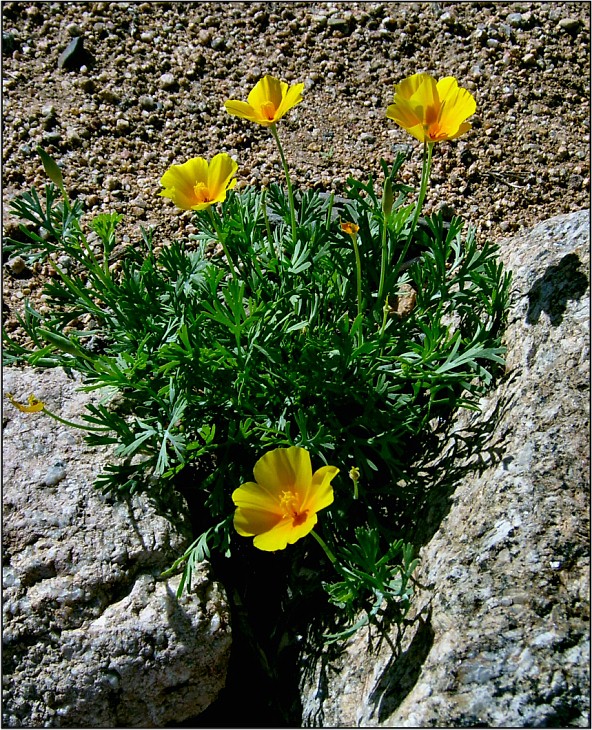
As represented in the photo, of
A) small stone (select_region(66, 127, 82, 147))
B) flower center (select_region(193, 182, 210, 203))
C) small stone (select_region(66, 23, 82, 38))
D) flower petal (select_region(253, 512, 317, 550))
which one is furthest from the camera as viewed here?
small stone (select_region(66, 23, 82, 38))

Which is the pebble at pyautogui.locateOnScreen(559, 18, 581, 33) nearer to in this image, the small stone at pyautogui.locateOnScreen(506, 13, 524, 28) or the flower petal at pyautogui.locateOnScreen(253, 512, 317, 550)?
the small stone at pyautogui.locateOnScreen(506, 13, 524, 28)

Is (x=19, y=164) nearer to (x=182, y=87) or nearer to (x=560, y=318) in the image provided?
(x=182, y=87)

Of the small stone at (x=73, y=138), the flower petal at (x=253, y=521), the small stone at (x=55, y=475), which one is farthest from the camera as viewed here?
the small stone at (x=73, y=138)

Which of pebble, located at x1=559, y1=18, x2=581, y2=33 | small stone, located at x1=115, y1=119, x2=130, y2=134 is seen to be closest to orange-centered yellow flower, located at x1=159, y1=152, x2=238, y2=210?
small stone, located at x1=115, y1=119, x2=130, y2=134

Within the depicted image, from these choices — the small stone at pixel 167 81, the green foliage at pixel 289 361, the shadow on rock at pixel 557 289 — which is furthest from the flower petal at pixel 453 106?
the small stone at pixel 167 81

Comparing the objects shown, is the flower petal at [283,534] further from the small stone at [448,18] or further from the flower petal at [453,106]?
the small stone at [448,18]

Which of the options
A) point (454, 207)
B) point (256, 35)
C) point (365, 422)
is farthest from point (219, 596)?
point (256, 35)

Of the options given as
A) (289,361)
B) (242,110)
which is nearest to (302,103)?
(242,110)

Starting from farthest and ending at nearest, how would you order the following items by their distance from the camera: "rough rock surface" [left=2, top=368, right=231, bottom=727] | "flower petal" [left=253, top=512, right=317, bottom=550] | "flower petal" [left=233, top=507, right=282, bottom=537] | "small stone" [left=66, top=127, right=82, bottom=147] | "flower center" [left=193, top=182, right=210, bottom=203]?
"small stone" [left=66, top=127, right=82, bottom=147] → "flower center" [left=193, top=182, right=210, bottom=203] → "rough rock surface" [left=2, top=368, right=231, bottom=727] → "flower petal" [left=233, top=507, right=282, bottom=537] → "flower petal" [left=253, top=512, right=317, bottom=550]
